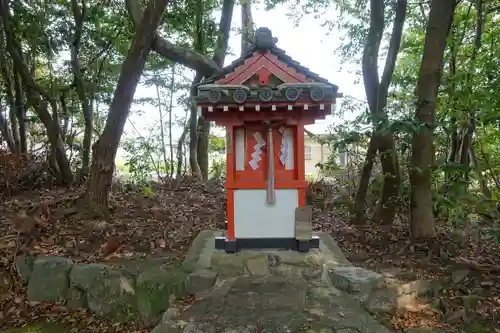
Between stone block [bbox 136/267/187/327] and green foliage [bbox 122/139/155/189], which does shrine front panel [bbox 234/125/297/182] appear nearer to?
stone block [bbox 136/267/187/327]

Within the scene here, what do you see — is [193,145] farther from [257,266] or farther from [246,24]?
[257,266]

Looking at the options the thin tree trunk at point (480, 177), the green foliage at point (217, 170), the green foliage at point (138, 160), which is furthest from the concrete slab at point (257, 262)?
the green foliage at point (217, 170)

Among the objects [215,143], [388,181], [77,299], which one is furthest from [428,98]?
[215,143]

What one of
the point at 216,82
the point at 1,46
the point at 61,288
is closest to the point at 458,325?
the point at 216,82

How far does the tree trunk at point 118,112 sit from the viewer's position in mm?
6121

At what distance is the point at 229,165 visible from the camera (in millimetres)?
4605

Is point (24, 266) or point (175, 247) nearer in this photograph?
point (24, 266)

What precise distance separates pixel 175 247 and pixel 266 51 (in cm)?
Answer: 338

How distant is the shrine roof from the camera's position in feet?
14.2

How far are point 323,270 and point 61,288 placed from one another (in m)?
3.48

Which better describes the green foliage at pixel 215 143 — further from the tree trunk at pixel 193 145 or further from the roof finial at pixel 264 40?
the roof finial at pixel 264 40

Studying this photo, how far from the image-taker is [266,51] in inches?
172

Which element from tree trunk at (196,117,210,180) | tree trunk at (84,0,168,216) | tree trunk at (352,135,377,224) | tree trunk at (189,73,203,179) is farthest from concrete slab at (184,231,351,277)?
tree trunk at (196,117,210,180)

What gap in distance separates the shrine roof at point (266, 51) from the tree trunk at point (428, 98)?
1765mm
